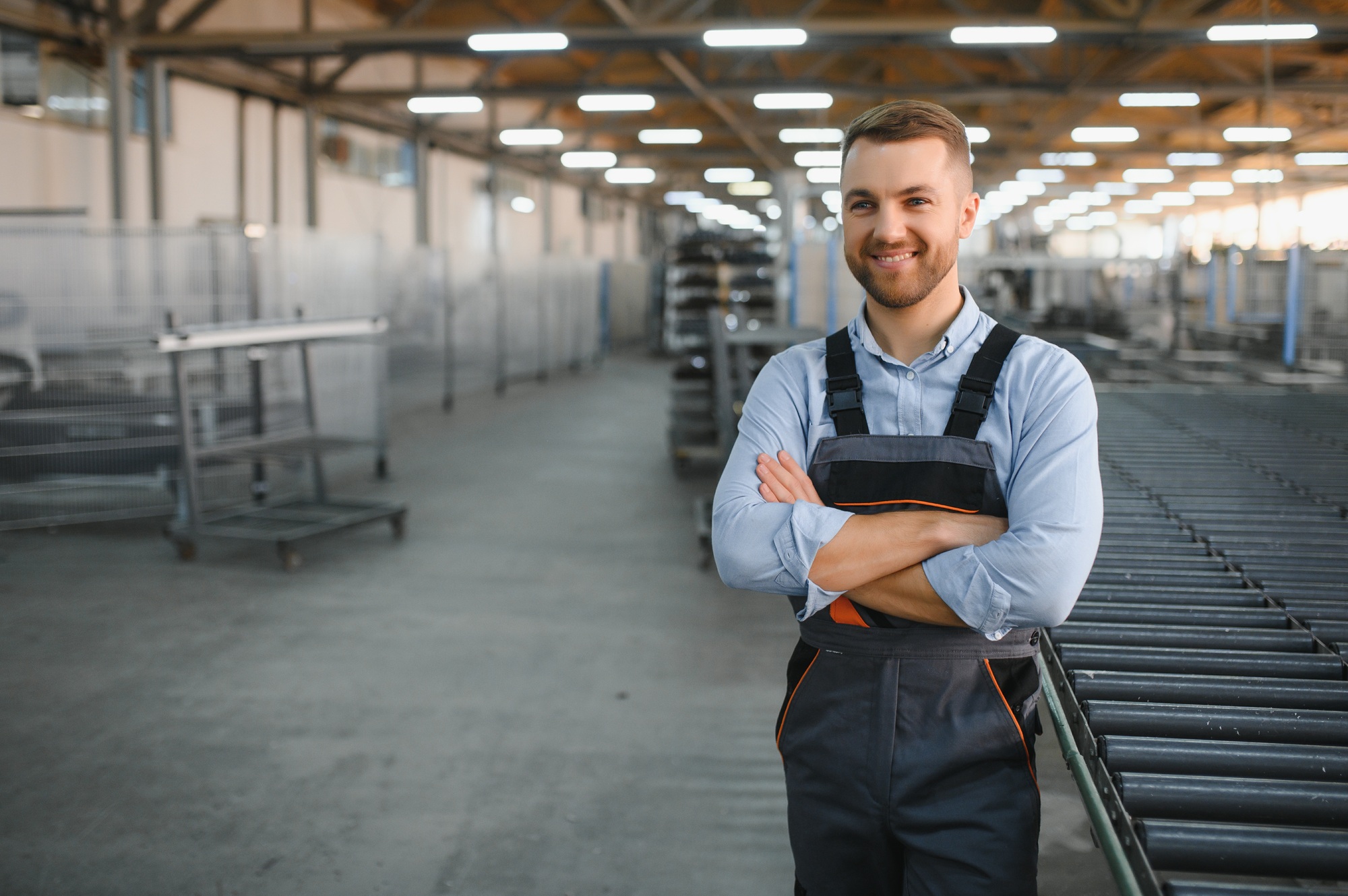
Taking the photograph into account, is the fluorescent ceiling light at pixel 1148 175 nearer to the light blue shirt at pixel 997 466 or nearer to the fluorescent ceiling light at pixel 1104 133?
the fluorescent ceiling light at pixel 1104 133

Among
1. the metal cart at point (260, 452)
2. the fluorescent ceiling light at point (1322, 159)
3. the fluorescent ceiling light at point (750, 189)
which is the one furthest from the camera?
the fluorescent ceiling light at point (750, 189)

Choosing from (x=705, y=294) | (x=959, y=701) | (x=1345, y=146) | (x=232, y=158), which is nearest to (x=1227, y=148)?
(x=1345, y=146)

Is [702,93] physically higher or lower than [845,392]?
higher

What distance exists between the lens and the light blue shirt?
4.50 ft

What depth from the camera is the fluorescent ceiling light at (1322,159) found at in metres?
19.1

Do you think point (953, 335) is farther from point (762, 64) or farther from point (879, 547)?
point (762, 64)

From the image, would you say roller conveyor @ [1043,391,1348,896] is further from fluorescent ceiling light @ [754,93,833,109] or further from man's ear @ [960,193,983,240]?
fluorescent ceiling light @ [754,93,833,109]

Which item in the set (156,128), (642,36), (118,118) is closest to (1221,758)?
(642,36)

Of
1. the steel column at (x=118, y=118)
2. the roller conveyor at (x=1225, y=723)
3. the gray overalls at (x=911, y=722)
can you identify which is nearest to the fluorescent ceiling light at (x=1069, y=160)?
the steel column at (x=118, y=118)

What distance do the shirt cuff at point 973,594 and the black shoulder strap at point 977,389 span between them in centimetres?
18

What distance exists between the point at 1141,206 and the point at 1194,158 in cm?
1458

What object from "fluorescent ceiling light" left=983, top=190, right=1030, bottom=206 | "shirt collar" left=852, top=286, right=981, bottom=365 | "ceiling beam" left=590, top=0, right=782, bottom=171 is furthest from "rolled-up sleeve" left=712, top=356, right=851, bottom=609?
"fluorescent ceiling light" left=983, top=190, right=1030, bottom=206

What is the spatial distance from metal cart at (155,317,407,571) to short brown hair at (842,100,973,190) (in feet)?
15.9

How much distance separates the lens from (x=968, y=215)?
4.84ft
